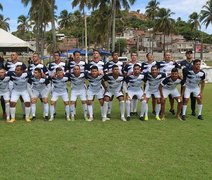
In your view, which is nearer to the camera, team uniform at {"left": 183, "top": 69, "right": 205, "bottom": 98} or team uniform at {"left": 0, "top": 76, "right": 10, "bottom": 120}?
team uniform at {"left": 0, "top": 76, "right": 10, "bottom": 120}

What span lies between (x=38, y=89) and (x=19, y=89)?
1.84 ft

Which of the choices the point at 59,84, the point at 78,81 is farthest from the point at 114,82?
the point at 59,84

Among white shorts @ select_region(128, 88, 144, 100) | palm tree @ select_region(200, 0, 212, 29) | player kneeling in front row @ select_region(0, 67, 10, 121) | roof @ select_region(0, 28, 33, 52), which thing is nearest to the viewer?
player kneeling in front row @ select_region(0, 67, 10, 121)

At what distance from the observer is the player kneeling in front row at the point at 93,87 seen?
10430mm

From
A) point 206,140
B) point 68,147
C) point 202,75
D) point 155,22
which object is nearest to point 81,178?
point 68,147

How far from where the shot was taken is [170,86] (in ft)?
35.9

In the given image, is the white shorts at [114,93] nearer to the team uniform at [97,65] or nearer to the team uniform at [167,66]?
the team uniform at [97,65]

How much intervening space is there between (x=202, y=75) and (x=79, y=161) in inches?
219

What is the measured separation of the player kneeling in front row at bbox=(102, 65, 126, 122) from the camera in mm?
10523

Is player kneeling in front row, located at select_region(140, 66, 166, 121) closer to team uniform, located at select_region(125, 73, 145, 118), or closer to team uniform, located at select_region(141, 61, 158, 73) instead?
team uniform, located at select_region(125, 73, 145, 118)

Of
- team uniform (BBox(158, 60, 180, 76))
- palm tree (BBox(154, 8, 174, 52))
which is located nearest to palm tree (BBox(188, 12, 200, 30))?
palm tree (BBox(154, 8, 174, 52))

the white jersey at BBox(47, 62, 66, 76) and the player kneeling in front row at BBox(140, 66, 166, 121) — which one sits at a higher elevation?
the white jersey at BBox(47, 62, 66, 76)

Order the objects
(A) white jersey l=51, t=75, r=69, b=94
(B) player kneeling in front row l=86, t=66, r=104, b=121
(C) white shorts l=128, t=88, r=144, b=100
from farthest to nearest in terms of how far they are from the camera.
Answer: (C) white shorts l=128, t=88, r=144, b=100 < (A) white jersey l=51, t=75, r=69, b=94 < (B) player kneeling in front row l=86, t=66, r=104, b=121

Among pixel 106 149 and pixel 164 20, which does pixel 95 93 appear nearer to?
pixel 106 149
